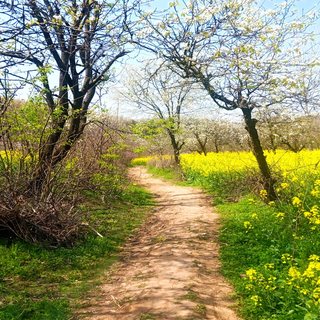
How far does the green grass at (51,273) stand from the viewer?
4.85 m

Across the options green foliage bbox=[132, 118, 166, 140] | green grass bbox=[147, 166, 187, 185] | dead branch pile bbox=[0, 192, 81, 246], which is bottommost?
green grass bbox=[147, 166, 187, 185]

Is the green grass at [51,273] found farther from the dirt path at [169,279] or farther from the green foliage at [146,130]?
the green foliage at [146,130]

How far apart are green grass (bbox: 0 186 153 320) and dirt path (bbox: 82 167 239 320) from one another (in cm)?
33

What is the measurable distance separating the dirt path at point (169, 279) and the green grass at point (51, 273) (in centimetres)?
33

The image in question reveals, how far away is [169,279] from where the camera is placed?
18.2 feet

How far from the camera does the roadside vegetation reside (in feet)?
14.2

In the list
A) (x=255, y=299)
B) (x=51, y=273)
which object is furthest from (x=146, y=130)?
(x=255, y=299)

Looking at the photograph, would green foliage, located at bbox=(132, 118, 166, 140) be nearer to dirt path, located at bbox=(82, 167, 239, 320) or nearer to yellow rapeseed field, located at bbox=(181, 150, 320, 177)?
dirt path, located at bbox=(82, 167, 239, 320)

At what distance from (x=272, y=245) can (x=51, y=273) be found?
3.96m

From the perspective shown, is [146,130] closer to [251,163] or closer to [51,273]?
[251,163]

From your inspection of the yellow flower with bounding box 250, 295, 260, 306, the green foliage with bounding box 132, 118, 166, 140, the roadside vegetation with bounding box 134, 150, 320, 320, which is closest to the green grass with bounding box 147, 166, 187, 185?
the roadside vegetation with bounding box 134, 150, 320, 320

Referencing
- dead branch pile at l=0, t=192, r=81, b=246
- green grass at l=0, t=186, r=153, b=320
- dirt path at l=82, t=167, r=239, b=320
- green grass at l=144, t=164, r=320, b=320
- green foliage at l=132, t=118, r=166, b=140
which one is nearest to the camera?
green grass at l=144, t=164, r=320, b=320

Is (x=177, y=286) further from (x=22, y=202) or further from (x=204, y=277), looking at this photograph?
(x=22, y=202)

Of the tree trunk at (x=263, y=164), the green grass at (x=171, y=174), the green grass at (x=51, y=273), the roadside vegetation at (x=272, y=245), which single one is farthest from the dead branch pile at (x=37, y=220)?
the green grass at (x=171, y=174)
